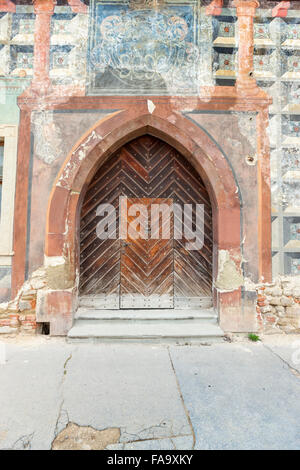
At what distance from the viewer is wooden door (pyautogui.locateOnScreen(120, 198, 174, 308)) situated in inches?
156

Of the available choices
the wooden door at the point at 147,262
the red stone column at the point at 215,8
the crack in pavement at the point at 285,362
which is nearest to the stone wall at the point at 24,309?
the wooden door at the point at 147,262

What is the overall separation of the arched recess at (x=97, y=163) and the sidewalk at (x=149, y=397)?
81 cm

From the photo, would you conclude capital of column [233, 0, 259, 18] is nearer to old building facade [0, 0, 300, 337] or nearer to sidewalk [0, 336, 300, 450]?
old building facade [0, 0, 300, 337]

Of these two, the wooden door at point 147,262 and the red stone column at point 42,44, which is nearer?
the red stone column at point 42,44

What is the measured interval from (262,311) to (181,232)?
1.58 meters

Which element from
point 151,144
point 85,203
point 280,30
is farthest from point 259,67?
point 85,203

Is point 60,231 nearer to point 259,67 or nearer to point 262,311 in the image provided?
point 262,311

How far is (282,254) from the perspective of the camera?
3666mm

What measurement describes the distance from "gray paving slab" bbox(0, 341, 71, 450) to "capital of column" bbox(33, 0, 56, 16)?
179 inches

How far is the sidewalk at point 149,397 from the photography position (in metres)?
1.79

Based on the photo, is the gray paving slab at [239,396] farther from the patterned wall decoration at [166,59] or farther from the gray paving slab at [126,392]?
the patterned wall decoration at [166,59]

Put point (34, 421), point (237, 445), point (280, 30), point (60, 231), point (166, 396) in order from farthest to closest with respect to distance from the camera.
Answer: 1. point (280, 30)
2. point (60, 231)
3. point (166, 396)
4. point (34, 421)
5. point (237, 445)

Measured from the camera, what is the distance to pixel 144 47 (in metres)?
3.77

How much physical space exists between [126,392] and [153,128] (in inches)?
128
